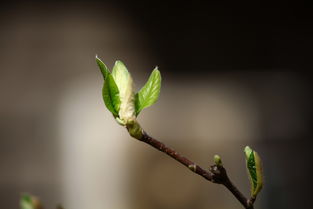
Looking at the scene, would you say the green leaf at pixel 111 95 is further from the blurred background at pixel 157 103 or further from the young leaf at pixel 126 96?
the blurred background at pixel 157 103

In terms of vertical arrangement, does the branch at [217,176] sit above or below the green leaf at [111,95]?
below

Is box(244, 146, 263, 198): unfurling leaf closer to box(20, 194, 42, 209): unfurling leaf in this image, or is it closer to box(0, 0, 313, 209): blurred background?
box(20, 194, 42, 209): unfurling leaf

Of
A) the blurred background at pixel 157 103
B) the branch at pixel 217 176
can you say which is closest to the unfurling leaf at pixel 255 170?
the branch at pixel 217 176

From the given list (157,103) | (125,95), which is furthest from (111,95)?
(157,103)

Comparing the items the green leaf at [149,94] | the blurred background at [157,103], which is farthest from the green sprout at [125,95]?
the blurred background at [157,103]

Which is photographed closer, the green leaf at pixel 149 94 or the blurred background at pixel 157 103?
the green leaf at pixel 149 94

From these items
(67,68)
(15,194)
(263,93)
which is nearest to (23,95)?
(67,68)

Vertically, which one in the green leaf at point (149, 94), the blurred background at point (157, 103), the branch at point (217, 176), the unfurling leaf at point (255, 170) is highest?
the blurred background at point (157, 103)
